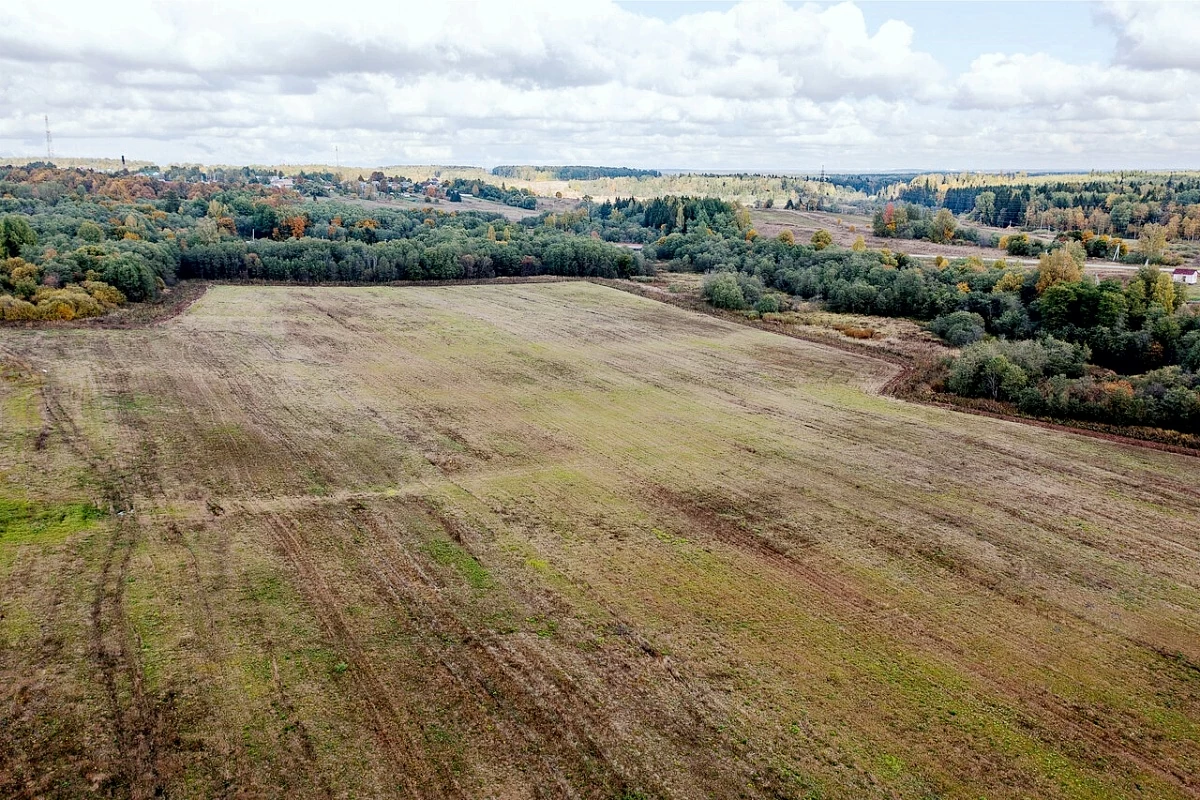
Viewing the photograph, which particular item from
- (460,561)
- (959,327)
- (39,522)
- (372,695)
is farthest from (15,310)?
(959,327)

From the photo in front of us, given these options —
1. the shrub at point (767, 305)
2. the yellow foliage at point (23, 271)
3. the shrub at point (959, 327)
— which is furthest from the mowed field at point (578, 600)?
the shrub at point (767, 305)

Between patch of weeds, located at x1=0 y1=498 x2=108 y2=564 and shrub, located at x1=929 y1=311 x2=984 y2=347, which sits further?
shrub, located at x1=929 y1=311 x2=984 y2=347

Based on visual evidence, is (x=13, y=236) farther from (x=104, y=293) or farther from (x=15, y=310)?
(x=15, y=310)

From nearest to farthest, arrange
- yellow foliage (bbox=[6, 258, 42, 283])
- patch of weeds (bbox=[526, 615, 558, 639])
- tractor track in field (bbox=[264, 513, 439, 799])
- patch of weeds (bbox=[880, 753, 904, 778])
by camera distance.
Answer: tractor track in field (bbox=[264, 513, 439, 799]), patch of weeds (bbox=[880, 753, 904, 778]), patch of weeds (bbox=[526, 615, 558, 639]), yellow foliage (bbox=[6, 258, 42, 283])

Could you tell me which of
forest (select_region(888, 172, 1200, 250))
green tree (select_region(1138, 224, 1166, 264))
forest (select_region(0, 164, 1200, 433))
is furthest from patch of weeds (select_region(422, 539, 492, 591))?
forest (select_region(888, 172, 1200, 250))

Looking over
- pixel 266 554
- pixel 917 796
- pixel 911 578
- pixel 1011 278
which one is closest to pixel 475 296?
pixel 1011 278

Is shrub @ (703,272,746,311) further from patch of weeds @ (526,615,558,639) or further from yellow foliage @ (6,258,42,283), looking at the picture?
yellow foliage @ (6,258,42,283)

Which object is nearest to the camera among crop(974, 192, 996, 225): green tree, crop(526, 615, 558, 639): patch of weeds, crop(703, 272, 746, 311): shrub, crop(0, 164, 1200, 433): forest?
crop(526, 615, 558, 639): patch of weeds

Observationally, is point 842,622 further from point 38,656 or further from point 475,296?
point 475,296
